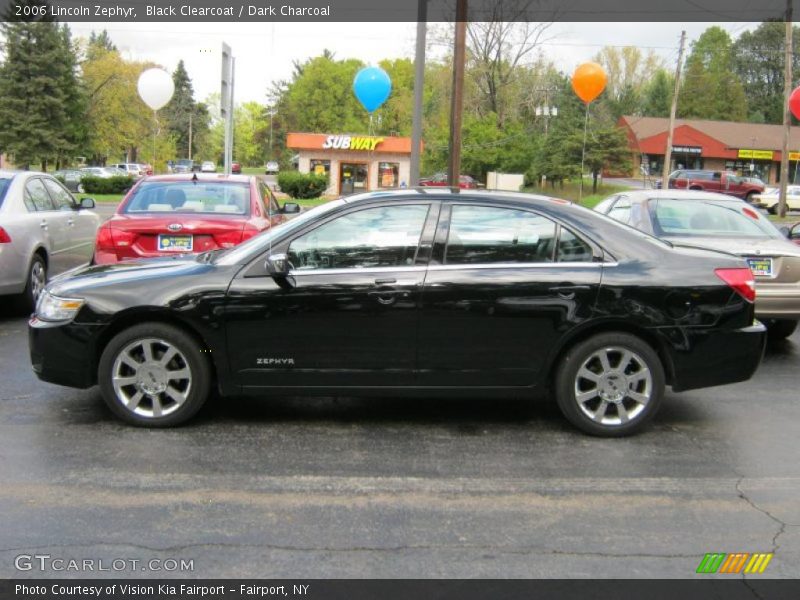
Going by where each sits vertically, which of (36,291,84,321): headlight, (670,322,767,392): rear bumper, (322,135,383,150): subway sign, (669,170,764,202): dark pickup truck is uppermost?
(322,135,383,150): subway sign

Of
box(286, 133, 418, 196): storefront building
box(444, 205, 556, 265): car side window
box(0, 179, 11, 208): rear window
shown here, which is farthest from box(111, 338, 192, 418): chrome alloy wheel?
box(286, 133, 418, 196): storefront building

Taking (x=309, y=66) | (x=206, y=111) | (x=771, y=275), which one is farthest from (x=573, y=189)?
(x=206, y=111)

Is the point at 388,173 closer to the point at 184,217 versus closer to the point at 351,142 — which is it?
the point at 351,142

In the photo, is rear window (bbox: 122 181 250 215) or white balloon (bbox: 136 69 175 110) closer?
rear window (bbox: 122 181 250 215)

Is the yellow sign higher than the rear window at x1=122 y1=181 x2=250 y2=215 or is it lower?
higher

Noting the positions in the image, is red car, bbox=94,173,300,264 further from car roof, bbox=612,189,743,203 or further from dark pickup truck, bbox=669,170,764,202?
dark pickup truck, bbox=669,170,764,202

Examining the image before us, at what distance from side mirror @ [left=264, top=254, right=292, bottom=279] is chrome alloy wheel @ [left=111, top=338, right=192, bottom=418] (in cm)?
81

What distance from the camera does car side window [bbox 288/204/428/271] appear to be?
16.8 feet

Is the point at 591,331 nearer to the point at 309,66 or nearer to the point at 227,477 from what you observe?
the point at 227,477

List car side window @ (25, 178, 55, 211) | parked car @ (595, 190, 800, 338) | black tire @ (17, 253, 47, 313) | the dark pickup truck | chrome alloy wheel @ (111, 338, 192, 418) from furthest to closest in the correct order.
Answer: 1. the dark pickup truck
2. car side window @ (25, 178, 55, 211)
3. black tire @ (17, 253, 47, 313)
4. parked car @ (595, 190, 800, 338)
5. chrome alloy wheel @ (111, 338, 192, 418)

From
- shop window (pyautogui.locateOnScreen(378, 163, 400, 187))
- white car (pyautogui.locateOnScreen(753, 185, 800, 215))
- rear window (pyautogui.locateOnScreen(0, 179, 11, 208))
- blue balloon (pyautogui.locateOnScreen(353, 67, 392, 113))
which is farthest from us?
shop window (pyautogui.locateOnScreen(378, 163, 400, 187))

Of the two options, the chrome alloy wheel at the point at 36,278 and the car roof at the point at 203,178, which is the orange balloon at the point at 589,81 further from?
the chrome alloy wheel at the point at 36,278

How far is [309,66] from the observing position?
294 feet

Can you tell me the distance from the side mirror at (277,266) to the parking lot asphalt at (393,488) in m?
1.06
